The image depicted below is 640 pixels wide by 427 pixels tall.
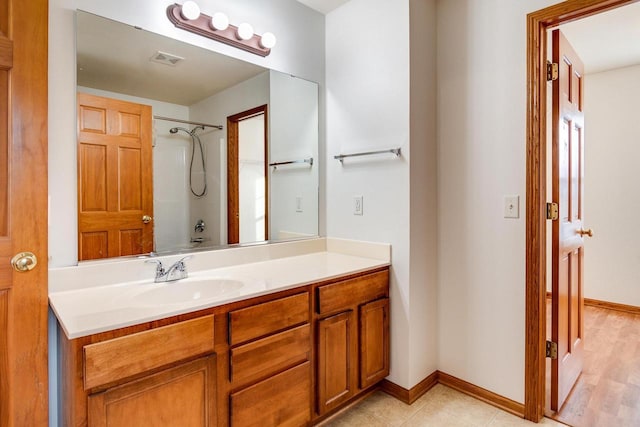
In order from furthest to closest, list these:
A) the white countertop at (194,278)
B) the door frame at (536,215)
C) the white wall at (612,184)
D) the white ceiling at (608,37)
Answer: the white wall at (612,184) < the white ceiling at (608,37) < the door frame at (536,215) < the white countertop at (194,278)

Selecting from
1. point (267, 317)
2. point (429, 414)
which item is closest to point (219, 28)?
point (267, 317)

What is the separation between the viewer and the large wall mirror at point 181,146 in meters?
1.54

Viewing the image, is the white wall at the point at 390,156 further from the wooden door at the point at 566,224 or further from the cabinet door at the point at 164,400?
the cabinet door at the point at 164,400

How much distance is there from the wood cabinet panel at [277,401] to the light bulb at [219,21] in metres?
1.69

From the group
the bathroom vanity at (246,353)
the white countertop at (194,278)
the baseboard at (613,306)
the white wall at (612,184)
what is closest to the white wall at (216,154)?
the white countertop at (194,278)

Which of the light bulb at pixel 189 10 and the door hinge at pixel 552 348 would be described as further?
the door hinge at pixel 552 348

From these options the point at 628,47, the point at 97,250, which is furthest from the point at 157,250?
the point at 628,47

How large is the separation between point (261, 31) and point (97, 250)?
1462 mm

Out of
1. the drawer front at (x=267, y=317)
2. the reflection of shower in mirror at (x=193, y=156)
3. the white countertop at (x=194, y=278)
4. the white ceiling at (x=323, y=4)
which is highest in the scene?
the white ceiling at (x=323, y=4)

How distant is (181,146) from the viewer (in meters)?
1.80

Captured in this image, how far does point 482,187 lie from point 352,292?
36.5 inches

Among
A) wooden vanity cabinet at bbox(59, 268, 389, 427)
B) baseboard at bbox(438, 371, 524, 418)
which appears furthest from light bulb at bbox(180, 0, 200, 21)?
baseboard at bbox(438, 371, 524, 418)

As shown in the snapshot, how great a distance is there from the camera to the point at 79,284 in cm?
147

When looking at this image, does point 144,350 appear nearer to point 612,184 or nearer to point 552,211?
point 552,211
